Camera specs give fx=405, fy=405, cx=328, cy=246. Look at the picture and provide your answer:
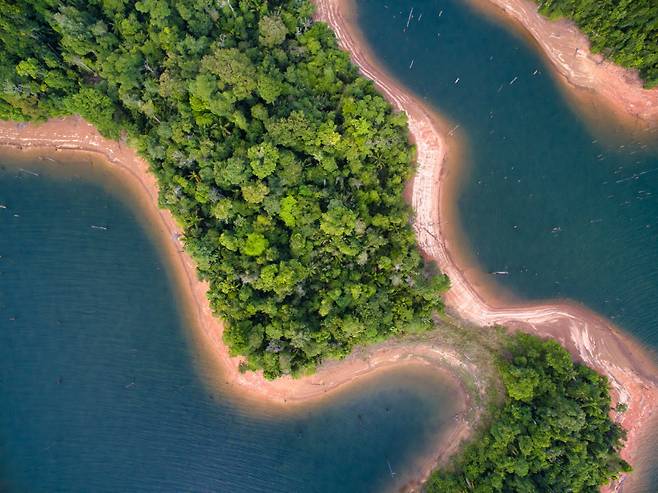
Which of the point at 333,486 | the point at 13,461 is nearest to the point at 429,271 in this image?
the point at 333,486

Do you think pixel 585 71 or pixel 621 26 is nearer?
pixel 621 26

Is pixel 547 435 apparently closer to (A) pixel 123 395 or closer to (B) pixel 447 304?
(B) pixel 447 304

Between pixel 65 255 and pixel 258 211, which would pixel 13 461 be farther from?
pixel 258 211

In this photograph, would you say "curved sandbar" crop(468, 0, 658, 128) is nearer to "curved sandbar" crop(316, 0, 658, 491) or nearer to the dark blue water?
the dark blue water

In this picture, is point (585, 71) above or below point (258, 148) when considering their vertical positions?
above

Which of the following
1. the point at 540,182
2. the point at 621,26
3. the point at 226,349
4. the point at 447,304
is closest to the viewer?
the point at 621,26

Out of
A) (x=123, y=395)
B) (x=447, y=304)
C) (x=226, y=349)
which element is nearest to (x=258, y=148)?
→ (x=226, y=349)

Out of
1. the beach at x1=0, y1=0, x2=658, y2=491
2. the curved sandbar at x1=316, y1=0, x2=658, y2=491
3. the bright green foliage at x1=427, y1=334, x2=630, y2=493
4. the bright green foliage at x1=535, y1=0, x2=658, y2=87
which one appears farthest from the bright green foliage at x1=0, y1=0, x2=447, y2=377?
the bright green foliage at x1=535, y1=0, x2=658, y2=87
